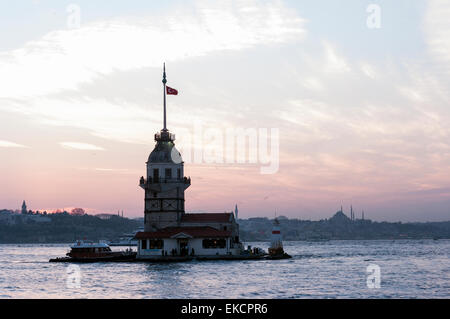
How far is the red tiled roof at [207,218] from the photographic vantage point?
3887 inches

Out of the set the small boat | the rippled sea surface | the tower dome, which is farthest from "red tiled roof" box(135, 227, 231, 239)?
the rippled sea surface

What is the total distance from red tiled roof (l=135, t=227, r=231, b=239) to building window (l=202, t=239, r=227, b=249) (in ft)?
3.88

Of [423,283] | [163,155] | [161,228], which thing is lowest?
[423,283]

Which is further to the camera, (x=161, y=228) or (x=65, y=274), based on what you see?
(x=161, y=228)

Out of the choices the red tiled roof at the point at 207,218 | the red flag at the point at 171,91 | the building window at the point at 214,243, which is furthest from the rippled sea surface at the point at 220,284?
the red flag at the point at 171,91

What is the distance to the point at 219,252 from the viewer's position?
9588 cm

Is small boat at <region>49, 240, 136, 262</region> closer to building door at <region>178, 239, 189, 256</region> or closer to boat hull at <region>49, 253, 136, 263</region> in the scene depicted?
boat hull at <region>49, 253, 136, 263</region>

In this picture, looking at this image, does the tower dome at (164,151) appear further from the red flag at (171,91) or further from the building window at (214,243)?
the building window at (214,243)

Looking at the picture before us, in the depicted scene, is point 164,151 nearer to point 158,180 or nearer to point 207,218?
point 158,180

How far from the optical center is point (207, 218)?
9975 centimetres
